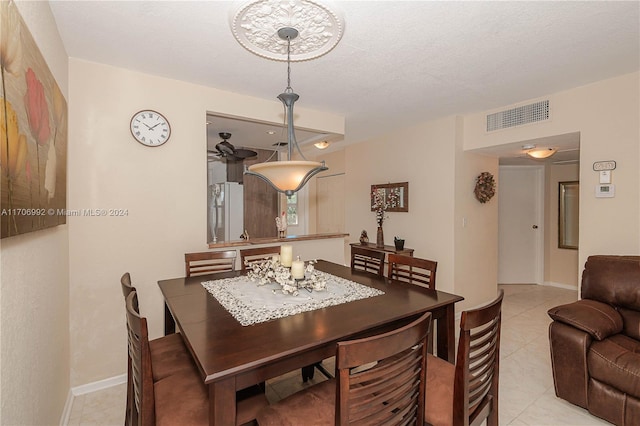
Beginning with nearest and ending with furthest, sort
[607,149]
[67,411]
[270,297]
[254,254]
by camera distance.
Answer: [270,297] < [67,411] < [607,149] < [254,254]

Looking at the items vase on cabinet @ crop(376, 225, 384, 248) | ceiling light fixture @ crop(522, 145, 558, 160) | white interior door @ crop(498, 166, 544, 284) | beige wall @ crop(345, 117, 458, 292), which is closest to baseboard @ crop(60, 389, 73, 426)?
vase on cabinet @ crop(376, 225, 384, 248)

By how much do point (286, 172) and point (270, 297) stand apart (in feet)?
2.54

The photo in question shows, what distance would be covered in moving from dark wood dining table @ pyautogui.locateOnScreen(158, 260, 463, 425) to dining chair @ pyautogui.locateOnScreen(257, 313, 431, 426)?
0.62 ft

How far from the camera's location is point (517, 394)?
92.2 inches

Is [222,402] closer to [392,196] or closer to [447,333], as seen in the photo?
[447,333]

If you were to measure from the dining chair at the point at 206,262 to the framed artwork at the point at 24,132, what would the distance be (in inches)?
39.5

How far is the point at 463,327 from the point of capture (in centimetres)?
118

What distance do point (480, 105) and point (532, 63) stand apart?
1043 mm

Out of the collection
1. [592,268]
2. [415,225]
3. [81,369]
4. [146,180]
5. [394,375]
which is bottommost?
[81,369]

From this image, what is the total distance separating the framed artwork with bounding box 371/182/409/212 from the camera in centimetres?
438

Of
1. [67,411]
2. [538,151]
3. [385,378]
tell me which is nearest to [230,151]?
[67,411]

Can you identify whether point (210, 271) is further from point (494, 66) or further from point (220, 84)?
point (494, 66)

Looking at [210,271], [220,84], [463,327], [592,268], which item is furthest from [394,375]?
[220,84]

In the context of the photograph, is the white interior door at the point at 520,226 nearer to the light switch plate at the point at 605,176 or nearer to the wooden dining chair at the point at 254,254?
the light switch plate at the point at 605,176
